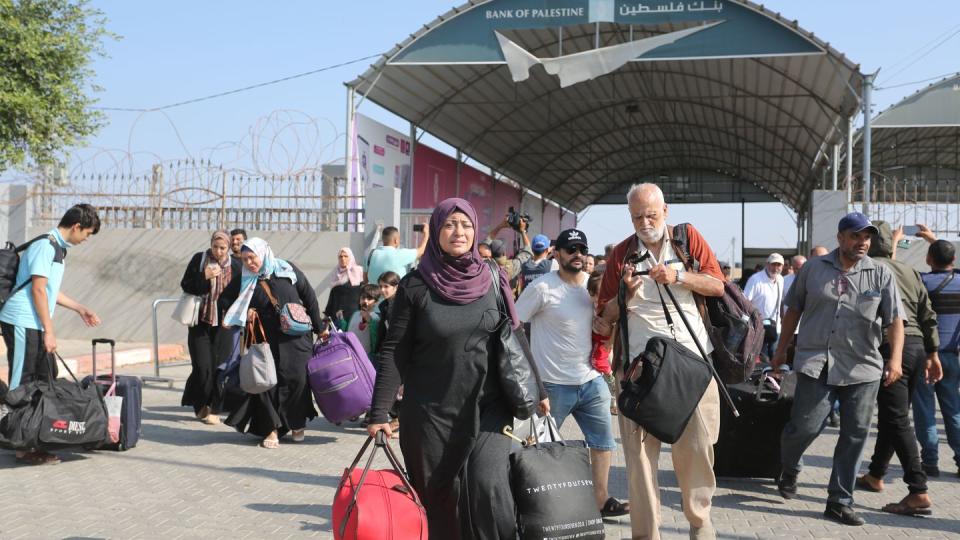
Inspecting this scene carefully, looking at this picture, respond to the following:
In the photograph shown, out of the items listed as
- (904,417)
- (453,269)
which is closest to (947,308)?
(904,417)

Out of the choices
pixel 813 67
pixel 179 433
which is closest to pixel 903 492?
pixel 179 433

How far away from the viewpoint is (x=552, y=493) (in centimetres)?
391

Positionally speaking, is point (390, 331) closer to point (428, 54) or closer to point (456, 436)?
A: point (456, 436)

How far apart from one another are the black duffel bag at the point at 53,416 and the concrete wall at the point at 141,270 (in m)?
9.66

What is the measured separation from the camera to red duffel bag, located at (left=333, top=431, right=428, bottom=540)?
11.9ft

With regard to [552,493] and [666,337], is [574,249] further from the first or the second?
[552,493]

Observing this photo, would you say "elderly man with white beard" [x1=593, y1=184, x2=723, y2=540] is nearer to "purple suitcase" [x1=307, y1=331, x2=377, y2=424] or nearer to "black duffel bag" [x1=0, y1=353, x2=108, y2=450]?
"purple suitcase" [x1=307, y1=331, x2=377, y2=424]

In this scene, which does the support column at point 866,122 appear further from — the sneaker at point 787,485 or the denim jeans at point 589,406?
the denim jeans at point 589,406

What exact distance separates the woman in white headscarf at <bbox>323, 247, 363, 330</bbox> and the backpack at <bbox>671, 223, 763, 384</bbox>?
661 centimetres

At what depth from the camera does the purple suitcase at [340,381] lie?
743cm

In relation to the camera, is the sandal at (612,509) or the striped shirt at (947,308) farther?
the striped shirt at (947,308)

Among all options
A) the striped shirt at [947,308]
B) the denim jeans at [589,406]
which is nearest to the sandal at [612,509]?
the denim jeans at [589,406]

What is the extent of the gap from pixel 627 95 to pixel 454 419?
27.5 m

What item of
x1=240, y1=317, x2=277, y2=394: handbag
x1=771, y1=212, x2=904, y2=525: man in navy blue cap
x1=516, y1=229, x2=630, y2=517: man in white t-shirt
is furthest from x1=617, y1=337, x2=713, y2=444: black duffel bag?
x1=240, y1=317, x2=277, y2=394: handbag
